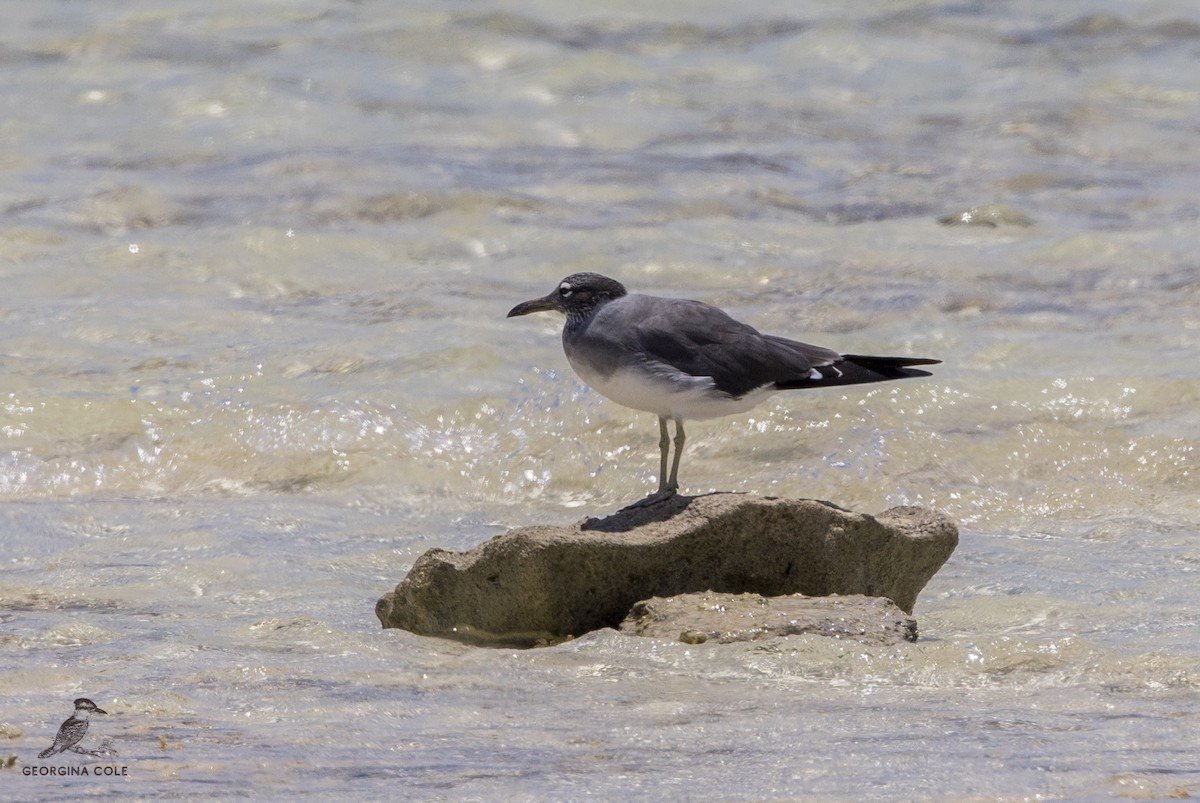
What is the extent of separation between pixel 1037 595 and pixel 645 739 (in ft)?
7.53

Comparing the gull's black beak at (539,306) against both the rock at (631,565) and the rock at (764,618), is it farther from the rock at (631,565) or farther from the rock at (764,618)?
the rock at (764,618)

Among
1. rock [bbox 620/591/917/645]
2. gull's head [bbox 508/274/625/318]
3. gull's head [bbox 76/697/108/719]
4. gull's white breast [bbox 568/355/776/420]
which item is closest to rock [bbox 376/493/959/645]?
rock [bbox 620/591/917/645]

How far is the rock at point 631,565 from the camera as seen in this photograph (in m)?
4.79

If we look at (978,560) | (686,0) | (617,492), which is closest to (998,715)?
(978,560)

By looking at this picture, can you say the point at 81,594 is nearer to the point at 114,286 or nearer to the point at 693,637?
the point at 693,637

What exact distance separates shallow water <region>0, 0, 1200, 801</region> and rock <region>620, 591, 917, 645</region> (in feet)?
0.37

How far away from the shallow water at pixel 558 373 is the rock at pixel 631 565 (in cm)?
22

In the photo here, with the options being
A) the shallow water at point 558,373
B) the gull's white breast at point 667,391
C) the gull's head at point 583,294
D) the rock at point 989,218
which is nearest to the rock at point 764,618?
the shallow water at point 558,373

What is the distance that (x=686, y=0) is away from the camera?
16.8 metres

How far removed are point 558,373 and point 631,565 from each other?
3.78 m

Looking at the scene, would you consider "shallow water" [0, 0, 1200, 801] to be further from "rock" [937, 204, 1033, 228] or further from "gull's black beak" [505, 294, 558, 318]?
"gull's black beak" [505, 294, 558, 318]

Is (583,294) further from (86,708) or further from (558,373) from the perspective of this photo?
(558,373)

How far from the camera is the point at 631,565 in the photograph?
4863mm

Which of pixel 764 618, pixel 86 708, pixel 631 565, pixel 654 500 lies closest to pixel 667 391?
pixel 654 500
